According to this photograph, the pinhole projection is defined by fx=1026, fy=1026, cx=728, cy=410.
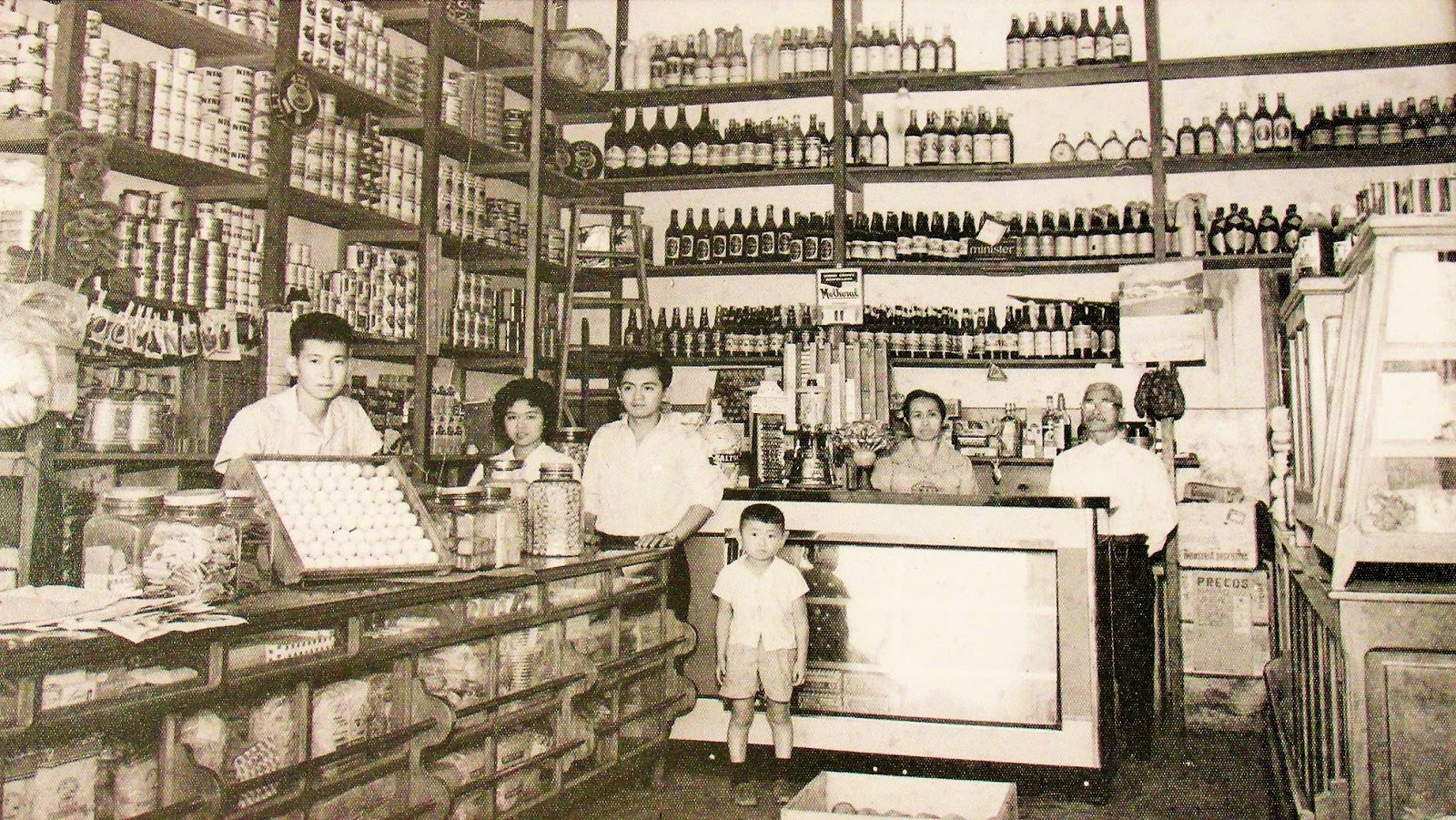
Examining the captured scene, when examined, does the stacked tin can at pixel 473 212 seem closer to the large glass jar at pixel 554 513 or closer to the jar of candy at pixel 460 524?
the large glass jar at pixel 554 513

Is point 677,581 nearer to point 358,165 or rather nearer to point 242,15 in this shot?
point 358,165

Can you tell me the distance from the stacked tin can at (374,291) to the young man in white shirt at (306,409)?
973mm

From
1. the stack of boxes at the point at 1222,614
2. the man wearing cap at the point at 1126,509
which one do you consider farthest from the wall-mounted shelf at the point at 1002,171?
the stack of boxes at the point at 1222,614

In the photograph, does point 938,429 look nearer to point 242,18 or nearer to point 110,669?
point 242,18

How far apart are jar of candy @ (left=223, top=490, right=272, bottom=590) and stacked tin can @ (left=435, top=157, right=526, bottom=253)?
265cm

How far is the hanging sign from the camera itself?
5.41 m

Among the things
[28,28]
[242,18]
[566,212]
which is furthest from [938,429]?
[28,28]

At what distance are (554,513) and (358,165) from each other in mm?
2048

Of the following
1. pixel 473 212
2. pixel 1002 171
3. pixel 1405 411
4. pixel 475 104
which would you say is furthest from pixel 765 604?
pixel 1002 171

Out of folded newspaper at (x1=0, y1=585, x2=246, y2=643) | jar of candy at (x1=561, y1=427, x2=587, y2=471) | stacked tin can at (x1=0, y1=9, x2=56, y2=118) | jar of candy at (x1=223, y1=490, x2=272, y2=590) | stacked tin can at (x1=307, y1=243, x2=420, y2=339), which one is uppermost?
stacked tin can at (x1=0, y1=9, x2=56, y2=118)

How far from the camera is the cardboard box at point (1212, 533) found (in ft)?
16.6

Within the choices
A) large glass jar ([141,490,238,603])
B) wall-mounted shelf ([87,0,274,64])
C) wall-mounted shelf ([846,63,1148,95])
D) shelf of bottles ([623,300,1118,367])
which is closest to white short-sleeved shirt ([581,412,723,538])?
shelf of bottles ([623,300,1118,367])

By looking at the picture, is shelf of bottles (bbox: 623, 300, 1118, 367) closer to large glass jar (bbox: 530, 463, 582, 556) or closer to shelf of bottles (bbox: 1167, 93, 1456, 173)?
shelf of bottles (bbox: 1167, 93, 1456, 173)

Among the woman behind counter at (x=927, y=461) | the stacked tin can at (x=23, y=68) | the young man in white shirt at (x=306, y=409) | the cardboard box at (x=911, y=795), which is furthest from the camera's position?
the woman behind counter at (x=927, y=461)
